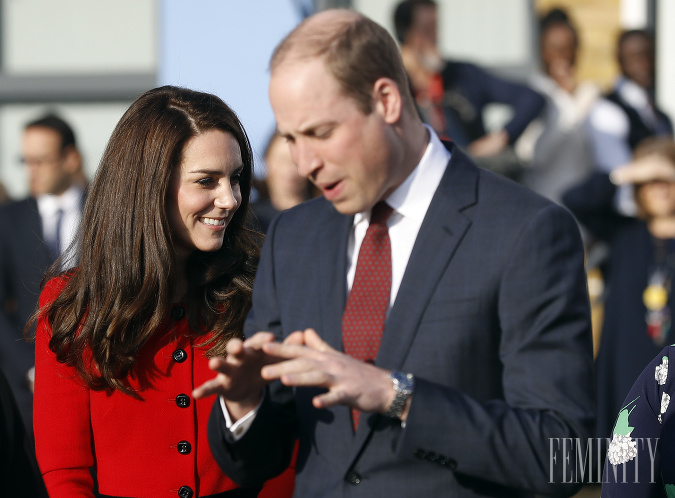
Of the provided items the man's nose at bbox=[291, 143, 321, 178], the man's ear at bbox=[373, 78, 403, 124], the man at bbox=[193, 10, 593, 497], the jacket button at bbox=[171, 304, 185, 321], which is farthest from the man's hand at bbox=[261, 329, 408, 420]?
the jacket button at bbox=[171, 304, 185, 321]

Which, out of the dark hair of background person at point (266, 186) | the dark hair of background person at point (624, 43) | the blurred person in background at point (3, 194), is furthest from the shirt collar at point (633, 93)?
the blurred person in background at point (3, 194)

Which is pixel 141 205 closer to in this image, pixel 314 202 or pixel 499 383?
pixel 314 202

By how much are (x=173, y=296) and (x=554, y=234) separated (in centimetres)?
130

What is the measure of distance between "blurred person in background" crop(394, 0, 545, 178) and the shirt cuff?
3378 millimetres

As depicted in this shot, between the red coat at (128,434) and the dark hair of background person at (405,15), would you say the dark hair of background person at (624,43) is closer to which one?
the dark hair of background person at (405,15)

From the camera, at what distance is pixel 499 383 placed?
7.75ft

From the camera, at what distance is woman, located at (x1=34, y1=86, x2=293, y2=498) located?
3.01 m

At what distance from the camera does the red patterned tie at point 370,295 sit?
2416 mm

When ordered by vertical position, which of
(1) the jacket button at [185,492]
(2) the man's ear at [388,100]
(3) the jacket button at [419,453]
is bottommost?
(1) the jacket button at [185,492]

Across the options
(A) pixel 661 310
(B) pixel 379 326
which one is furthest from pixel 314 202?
(A) pixel 661 310

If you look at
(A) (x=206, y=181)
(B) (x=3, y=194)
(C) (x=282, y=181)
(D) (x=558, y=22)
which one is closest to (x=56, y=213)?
(C) (x=282, y=181)

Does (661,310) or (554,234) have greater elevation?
(554,234)

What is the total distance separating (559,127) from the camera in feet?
22.3

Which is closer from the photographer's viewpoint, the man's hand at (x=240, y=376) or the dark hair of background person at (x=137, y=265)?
the man's hand at (x=240, y=376)
